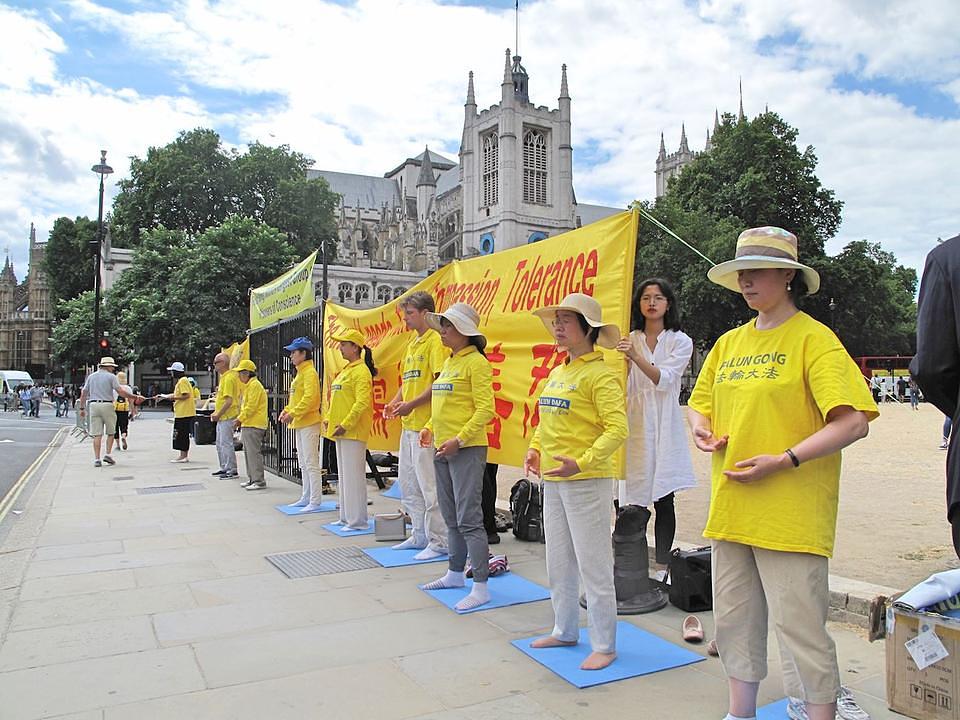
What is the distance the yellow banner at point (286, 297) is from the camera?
1031cm

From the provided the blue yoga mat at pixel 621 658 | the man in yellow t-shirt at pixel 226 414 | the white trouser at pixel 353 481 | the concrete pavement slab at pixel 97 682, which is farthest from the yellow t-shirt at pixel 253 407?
the blue yoga mat at pixel 621 658

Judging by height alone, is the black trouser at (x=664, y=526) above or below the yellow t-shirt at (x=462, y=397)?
below

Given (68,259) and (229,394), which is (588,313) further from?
(68,259)

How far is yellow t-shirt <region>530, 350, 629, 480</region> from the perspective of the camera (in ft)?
12.3

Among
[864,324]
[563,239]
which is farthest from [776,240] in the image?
[864,324]

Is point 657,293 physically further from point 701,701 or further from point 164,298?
point 164,298

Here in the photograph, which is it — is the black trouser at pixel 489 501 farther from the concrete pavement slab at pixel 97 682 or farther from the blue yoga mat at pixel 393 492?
the concrete pavement slab at pixel 97 682

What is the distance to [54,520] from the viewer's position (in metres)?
8.37

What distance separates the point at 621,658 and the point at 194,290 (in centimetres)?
3867

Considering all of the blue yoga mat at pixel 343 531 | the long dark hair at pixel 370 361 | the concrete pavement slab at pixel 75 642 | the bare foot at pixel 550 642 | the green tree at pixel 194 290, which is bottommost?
the concrete pavement slab at pixel 75 642

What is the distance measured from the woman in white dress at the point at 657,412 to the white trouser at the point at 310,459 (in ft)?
15.5

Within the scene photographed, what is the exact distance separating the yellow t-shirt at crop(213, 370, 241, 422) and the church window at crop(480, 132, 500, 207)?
78279mm

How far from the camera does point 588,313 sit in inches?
155

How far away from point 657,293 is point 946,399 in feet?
8.46
